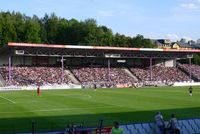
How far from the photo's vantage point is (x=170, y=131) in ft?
76.7

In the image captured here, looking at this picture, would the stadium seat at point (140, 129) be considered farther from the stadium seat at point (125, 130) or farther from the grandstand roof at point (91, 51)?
the grandstand roof at point (91, 51)

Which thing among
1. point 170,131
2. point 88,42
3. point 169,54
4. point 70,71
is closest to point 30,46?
point 70,71

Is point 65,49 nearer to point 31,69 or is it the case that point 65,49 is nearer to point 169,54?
point 31,69

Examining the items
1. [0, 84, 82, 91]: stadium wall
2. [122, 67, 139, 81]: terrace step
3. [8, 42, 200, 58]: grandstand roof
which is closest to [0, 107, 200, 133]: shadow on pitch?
[0, 84, 82, 91]: stadium wall

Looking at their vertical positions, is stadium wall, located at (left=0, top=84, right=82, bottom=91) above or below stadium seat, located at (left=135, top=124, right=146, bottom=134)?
below

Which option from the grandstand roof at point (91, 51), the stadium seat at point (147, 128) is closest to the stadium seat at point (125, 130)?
the stadium seat at point (147, 128)

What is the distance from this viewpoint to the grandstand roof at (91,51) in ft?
290

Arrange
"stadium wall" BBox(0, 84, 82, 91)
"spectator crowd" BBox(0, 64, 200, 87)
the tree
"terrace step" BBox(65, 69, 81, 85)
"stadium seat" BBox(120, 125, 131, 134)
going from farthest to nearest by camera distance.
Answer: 1. the tree
2. "terrace step" BBox(65, 69, 81, 85)
3. "spectator crowd" BBox(0, 64, 200, 87)
4. "stadium wall" BBox(0, 84, 82, 91)
5. "stadium seat" BBox(120, 125, 131, 134)

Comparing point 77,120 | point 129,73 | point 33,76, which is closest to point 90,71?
point 129,73

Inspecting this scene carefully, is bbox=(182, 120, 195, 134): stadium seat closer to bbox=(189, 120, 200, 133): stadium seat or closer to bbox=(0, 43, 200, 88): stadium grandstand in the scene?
bbox=(189, 120, 200, 133): stadium seat

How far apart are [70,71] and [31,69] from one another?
31.9ft

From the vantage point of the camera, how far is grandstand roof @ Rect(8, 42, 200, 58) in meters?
88.4

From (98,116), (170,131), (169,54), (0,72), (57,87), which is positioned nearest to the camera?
(170,131)

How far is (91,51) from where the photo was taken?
9812cm
